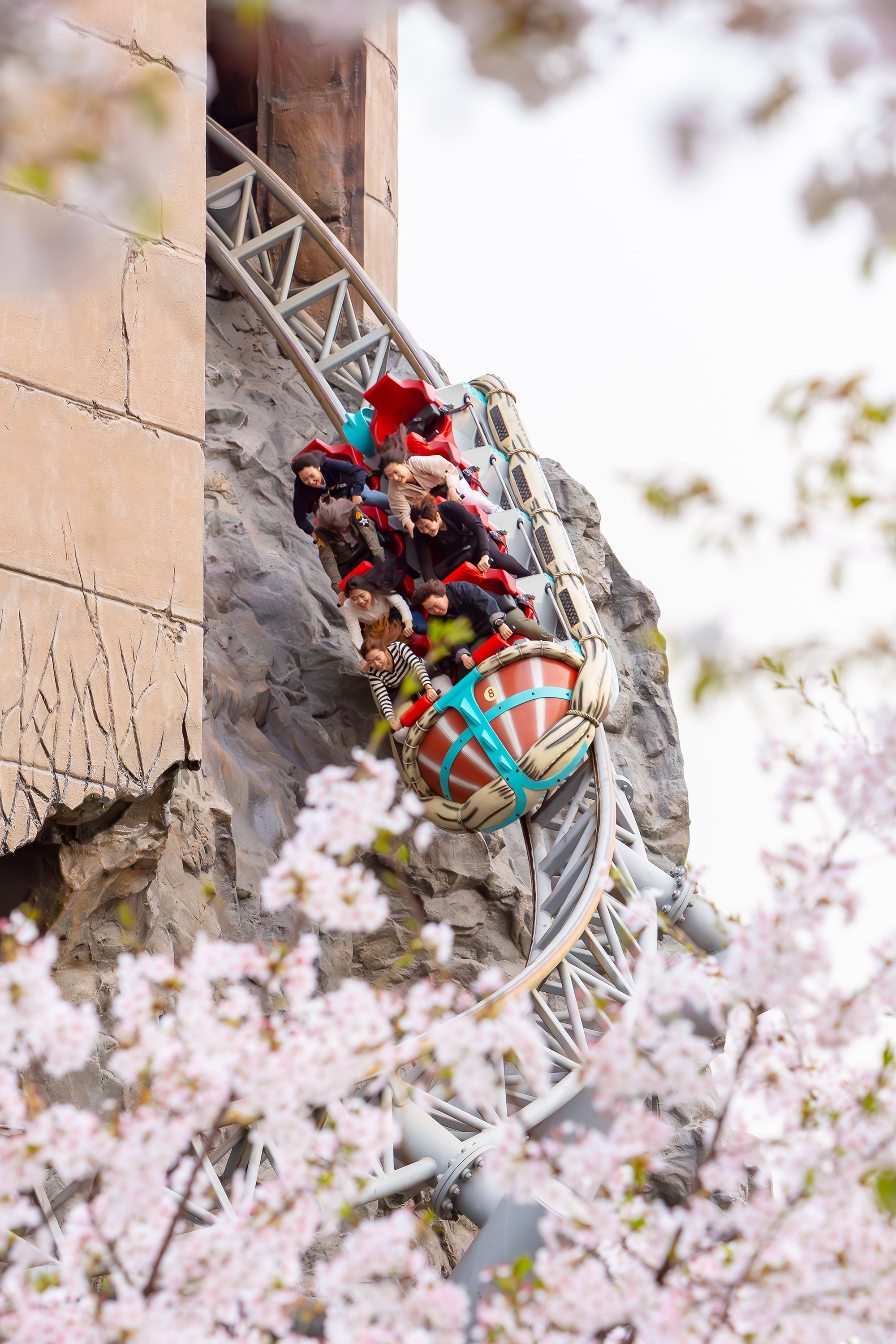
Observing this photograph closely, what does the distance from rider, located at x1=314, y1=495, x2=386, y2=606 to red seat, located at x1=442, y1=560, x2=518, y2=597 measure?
44 centimetres

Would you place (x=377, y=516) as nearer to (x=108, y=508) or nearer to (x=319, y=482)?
(x=319, y=482)

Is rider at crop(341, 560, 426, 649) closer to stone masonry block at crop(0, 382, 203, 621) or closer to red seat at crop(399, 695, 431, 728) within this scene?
red seat at crop(399, 695, 431, 728)

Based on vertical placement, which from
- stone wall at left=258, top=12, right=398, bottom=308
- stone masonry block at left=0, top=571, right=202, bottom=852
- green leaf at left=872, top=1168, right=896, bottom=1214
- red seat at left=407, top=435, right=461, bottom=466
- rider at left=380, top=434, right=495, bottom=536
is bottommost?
green leaf at left=872, top=1168, right=896, bottom=1214

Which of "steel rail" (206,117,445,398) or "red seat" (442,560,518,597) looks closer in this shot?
"red seat" (442,560,518,597)

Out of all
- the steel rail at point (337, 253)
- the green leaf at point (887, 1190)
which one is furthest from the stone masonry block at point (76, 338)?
the green leaf at point (887, 1190)

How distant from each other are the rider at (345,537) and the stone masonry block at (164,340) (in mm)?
1648

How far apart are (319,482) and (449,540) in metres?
0.91

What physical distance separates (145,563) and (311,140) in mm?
6891

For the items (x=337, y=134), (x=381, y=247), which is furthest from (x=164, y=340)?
(x=337, y=134)

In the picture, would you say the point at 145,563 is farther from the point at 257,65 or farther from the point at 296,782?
the point at 257,65

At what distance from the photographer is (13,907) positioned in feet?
19.6

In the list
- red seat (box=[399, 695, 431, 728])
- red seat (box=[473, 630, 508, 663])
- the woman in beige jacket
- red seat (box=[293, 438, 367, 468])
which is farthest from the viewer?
red seat (box=[293, 438, 367, 468])

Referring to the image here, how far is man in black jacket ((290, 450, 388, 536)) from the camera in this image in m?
8.29

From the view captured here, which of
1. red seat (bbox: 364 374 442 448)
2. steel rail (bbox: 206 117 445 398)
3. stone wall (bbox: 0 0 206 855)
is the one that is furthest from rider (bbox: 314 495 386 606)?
steel rail (bbox: 206 117 445 398)
